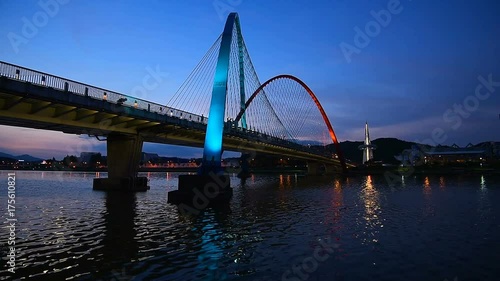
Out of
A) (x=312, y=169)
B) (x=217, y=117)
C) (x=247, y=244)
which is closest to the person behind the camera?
(x=247, y=244)

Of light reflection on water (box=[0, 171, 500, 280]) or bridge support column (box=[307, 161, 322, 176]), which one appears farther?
bridge support column (box=[307, 161, 322, 176])

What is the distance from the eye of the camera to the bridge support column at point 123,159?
1675 inches

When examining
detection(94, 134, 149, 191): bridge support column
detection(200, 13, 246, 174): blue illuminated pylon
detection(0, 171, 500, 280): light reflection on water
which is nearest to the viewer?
detection(0, 171, 500, 280): light reflection on water

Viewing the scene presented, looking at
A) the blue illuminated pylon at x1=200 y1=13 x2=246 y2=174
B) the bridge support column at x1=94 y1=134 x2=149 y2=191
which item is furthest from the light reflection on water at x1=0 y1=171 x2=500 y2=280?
the bridge support column at x1=94 y1=134 x2=149 y2=191

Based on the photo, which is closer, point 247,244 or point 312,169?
point 247,244

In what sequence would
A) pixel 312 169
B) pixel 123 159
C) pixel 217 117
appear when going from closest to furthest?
pixel 217 117 < pixel 123 159 < pixel 312 169

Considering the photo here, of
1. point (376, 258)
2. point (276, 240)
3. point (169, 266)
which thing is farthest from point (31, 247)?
point (376, 258)

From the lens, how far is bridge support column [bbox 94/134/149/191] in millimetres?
42534

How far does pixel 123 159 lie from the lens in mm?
42500

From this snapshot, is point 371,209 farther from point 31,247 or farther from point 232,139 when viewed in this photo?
point 232,139

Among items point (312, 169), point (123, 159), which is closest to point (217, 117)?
point (123, 159)

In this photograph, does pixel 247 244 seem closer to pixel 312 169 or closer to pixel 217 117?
pixel 217 117

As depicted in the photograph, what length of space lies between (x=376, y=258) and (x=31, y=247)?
1432 centimetres

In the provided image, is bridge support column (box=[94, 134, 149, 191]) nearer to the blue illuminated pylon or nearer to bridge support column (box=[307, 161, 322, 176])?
the blue illuminated pylon
